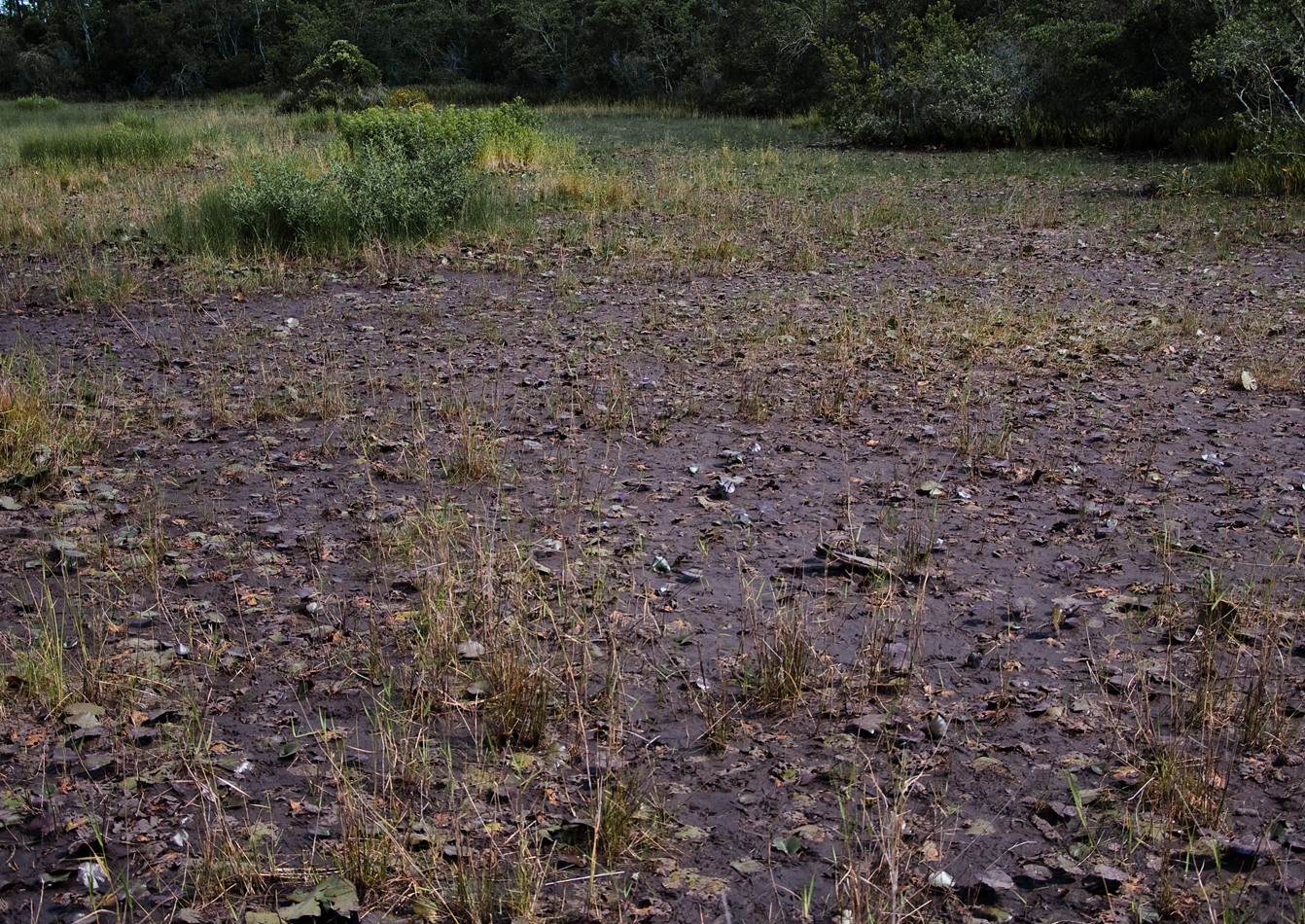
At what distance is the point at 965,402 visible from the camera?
6605 mm

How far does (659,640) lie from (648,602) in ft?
1.00

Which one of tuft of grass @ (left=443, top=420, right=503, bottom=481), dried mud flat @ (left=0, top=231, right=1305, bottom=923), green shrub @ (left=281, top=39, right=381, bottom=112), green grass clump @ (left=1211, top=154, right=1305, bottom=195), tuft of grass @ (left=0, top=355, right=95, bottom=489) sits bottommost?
dried mud flat @ (left=0, top=231, right=1305, bottom=923)

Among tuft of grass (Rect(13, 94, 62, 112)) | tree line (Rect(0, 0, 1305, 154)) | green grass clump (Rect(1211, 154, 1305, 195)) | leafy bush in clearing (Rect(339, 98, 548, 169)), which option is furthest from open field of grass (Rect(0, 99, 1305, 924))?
tuft of grass (Rect(13, 94, 62, 112))

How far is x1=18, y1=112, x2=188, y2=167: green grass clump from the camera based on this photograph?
692 inches

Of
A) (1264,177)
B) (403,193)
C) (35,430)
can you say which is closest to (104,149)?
(403,193)

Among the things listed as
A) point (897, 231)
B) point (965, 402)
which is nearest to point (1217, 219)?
point (897, 231)

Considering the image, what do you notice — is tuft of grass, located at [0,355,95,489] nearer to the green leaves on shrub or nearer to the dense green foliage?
the dense green foliage

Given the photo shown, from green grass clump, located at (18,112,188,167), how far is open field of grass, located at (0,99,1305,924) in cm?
916

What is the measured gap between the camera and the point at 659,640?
4.10 meters

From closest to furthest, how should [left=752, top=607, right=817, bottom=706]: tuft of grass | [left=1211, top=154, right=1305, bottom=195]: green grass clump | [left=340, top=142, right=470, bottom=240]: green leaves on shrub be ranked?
[left=752, top=607, right=817, bottom=706]: tuft of grass
[left=340, top=142, right=470, bottom=240]: green leaves on shrub
[left=1211, top=154, right=1305, bottom=195]: green grass clump

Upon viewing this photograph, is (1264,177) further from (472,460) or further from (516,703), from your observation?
(516,703)

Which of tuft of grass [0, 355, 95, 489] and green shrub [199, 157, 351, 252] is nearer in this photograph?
tuft of grass [0, 355, 95, 489]

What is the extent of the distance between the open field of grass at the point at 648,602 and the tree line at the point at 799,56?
10.6 metres

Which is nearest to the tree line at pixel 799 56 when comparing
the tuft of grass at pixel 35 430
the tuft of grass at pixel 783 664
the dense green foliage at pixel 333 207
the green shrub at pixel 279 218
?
the dense green foliage at pixel 333 207
